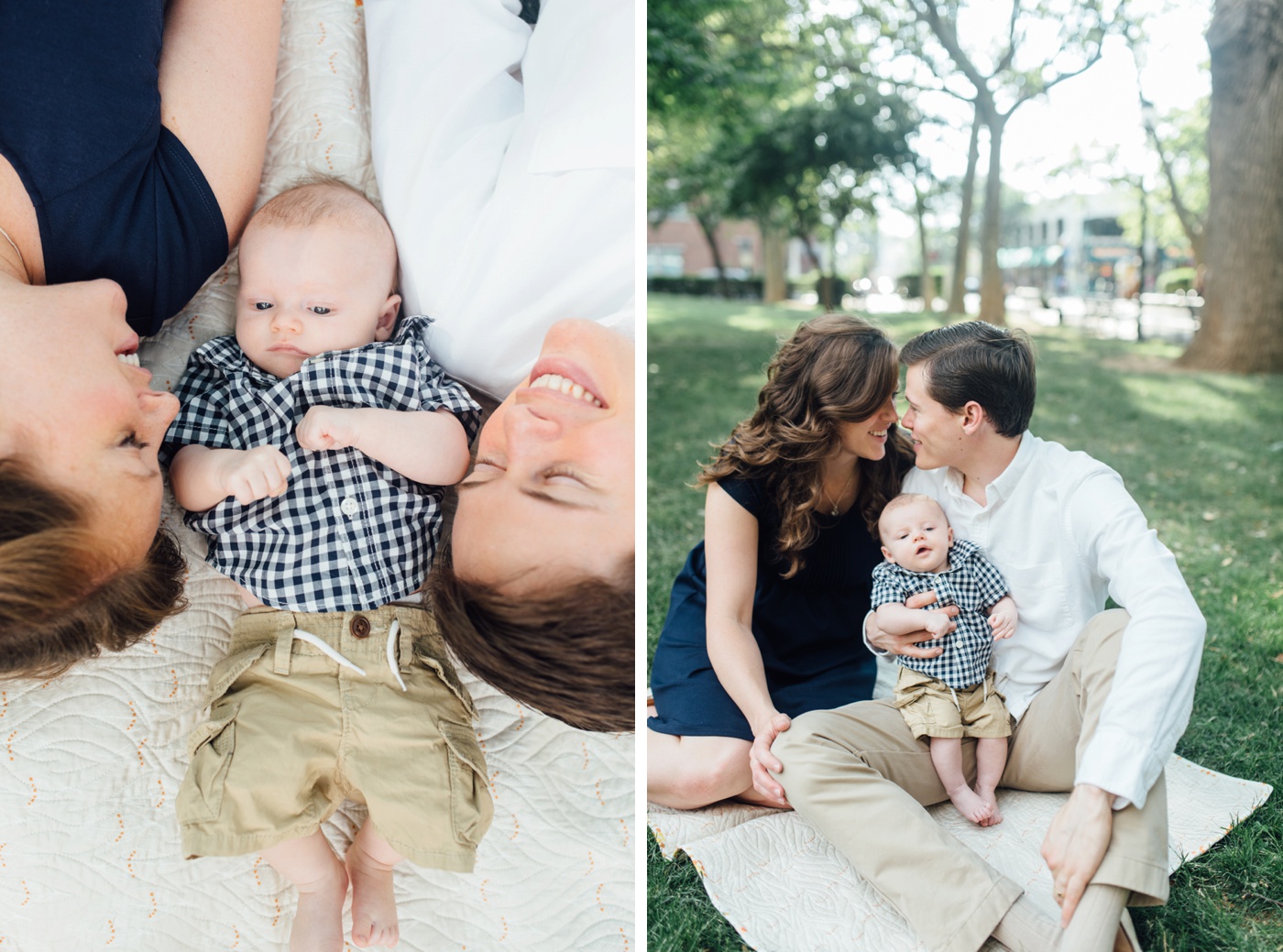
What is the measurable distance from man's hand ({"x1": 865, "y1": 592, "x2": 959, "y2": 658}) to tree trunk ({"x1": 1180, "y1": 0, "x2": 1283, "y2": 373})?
14.1ft

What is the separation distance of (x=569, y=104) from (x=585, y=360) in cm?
46

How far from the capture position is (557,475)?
5.39ft

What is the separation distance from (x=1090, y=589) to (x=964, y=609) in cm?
22

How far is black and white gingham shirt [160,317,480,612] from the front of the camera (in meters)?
1.60

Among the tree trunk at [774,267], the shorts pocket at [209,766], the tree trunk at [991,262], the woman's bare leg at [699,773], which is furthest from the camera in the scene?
the tree trunk at [774,267]

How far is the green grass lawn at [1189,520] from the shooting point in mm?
1767

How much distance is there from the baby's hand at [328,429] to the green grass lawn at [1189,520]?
Result: 3.43ft

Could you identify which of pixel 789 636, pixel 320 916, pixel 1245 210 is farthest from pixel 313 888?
pixel 1245 210

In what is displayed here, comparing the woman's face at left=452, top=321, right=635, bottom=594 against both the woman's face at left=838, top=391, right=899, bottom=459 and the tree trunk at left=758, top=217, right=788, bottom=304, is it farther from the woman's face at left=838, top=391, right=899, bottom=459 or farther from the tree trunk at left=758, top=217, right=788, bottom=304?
the tree trunk at left=758, top=217, right=788, bottom=304

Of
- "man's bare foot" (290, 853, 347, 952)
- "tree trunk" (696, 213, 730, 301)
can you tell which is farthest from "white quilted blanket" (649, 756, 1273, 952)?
"tree trunk" (696, 213, 730, 301)

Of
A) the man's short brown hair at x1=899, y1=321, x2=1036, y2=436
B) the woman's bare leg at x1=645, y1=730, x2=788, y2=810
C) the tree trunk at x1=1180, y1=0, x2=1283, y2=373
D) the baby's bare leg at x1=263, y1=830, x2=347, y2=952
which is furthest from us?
the tree trunk at x1=1180, y1=0, x2=1283, y2=373

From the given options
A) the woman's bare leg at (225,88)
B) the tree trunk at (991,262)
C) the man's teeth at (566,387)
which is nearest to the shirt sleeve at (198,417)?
the woman's bare leg at (225,88)

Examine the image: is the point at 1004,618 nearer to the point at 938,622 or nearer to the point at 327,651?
the point at 938,622

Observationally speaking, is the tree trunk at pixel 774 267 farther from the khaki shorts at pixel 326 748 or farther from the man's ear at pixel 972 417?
the khaki shorts at pixel 326 748
